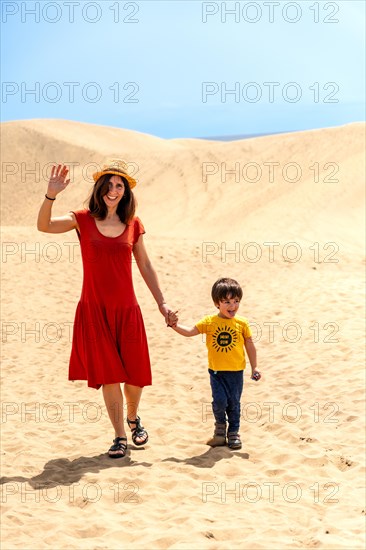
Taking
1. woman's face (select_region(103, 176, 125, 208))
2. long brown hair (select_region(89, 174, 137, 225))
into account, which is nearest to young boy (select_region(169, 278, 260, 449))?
long brown hair (select_region(89, 174, 137, 225))

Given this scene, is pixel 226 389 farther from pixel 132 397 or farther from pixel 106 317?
pixel 106 317

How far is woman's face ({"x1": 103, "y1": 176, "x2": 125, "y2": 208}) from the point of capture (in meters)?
5.62

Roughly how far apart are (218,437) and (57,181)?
9.42 feet

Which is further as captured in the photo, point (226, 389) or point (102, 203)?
point (226, 389)

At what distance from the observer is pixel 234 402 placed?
6379 millimetres

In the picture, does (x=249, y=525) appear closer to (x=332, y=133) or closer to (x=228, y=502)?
(x=228, y=502)

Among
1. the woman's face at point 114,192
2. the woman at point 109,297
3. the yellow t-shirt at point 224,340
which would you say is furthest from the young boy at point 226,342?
the woman's face at point 114,192

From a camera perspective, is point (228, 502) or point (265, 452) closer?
point (228, 502)

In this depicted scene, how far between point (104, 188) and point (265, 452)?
2.86m

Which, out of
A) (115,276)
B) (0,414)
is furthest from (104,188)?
(0,414)

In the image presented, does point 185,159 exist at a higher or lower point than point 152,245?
higher

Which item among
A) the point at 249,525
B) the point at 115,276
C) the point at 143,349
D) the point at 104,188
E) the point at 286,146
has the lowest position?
the point at 249,525

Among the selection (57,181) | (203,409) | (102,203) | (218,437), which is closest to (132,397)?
(218,437)

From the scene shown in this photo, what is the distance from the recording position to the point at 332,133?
1232 inches
